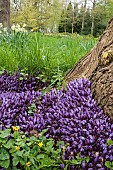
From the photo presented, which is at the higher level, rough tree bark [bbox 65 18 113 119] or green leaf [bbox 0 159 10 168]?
rough tree bark [bbox 65 18 113 119]

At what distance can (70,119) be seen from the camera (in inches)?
82.9

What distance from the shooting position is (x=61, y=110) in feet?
7.34

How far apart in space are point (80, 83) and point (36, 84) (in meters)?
0.86

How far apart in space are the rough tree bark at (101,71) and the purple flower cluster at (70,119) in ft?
0.20

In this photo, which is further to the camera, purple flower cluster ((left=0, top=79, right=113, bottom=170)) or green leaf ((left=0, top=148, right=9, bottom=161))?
purple flower cluster ((left=0, top=79, right=113, bottom=170))

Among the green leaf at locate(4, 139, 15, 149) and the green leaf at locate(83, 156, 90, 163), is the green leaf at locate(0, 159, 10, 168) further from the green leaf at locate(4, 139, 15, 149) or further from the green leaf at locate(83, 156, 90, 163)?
the green leaf at locate(83, 156, 90, 163)

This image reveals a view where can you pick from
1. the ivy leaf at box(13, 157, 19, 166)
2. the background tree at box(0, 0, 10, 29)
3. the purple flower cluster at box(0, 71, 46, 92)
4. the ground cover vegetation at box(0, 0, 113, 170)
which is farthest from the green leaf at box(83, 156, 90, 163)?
the background tree at box(0, 0, 10, 29)

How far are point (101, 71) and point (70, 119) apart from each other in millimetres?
560

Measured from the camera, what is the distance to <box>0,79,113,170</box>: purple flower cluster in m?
1.85

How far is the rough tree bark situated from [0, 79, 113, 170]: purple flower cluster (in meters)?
0.06

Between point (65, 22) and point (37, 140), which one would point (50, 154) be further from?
point (65, 22)

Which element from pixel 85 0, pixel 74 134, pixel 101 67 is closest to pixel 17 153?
pixel 74 134

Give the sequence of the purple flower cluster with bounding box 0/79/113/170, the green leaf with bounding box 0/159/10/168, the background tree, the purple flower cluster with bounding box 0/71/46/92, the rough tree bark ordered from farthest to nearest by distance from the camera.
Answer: the background tree, the purple flower cluster with bounding box 0/71/46/92, the rough tree bark, the purple flower cluster with bounding box 0/79/113/170, the green leaf with bounding box 0/159/10/168

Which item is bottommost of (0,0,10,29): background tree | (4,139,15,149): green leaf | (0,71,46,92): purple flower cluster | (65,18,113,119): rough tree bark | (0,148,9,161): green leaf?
(0,148,9,161): green leaf
